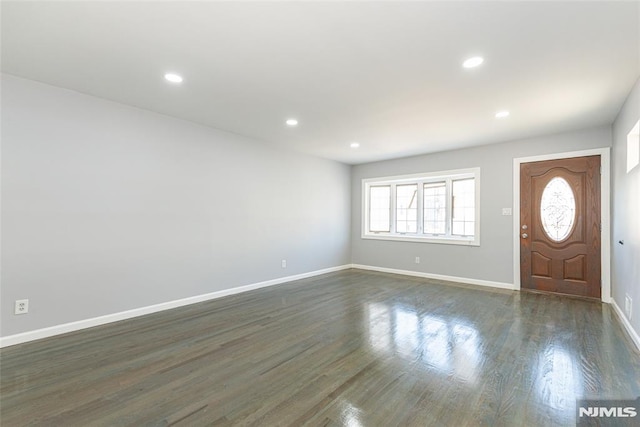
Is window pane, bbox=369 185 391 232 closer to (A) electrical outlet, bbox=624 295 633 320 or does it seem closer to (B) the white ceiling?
(B) the white ceiling

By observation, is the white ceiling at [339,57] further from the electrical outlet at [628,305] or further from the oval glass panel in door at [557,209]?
the electrical outlet at [628,305]

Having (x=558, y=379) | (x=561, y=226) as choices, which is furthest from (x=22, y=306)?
(x=561, y=226)

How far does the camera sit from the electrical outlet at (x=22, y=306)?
2758 mm

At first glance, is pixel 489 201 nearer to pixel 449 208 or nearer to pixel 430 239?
pixel 449 208

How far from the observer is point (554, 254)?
452cm

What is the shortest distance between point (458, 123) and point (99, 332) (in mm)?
5014

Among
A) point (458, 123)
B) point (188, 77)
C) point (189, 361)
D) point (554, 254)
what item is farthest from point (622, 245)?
point (188, 77)

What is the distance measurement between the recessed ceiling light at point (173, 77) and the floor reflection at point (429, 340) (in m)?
3.15

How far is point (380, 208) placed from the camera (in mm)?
6812

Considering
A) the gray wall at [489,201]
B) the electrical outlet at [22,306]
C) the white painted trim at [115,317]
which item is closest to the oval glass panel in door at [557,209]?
the gray wall at [489,201]

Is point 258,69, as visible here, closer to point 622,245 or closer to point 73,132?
point 73,132

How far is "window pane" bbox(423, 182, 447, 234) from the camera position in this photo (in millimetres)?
5809

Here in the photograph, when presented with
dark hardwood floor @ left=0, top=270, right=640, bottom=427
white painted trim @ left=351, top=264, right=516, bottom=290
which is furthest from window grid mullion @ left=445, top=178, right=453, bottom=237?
dark hardwood floor @ left=0, top=270, right=640, bottom=427

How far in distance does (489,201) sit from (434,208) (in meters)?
1.05
